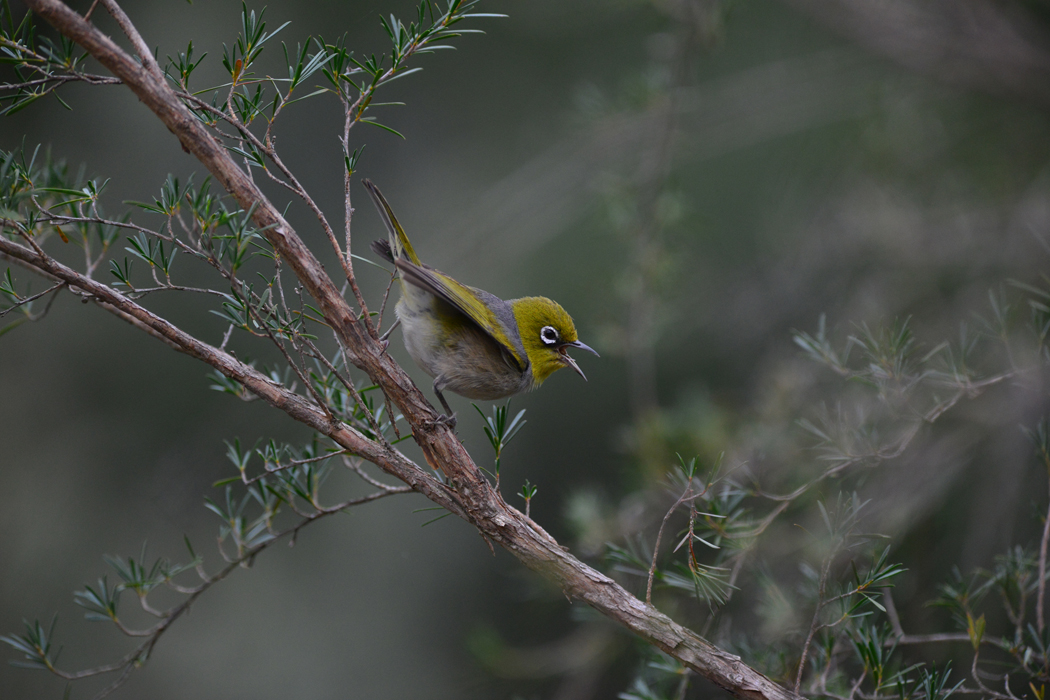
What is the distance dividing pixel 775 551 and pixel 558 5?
3392 mm

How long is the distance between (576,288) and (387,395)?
2914 millimetres

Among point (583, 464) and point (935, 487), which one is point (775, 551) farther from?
point (583, 464)

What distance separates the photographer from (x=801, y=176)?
15.4 feet

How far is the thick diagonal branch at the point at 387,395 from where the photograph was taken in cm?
159

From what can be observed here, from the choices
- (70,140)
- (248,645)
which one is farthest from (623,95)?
(248,645)

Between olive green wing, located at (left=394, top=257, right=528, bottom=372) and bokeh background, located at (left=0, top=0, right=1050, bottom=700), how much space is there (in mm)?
608

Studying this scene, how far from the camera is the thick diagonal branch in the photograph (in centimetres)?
159

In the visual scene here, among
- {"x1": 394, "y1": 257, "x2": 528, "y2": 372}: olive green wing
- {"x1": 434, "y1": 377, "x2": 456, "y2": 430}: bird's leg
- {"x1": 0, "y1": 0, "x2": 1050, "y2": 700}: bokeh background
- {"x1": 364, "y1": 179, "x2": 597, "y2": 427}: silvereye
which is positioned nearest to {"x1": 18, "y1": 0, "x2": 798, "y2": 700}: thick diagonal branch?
{"x1": 434, "y1": 377, "x2": 456, "y2": 430}: bird's leg

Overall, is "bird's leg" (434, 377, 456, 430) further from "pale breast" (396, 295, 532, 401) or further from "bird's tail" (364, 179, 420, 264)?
"bird's tail" (364, 179, 420, 264)

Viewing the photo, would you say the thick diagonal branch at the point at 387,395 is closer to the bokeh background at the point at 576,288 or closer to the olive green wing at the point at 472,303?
the olive green wing at the point at 472,303

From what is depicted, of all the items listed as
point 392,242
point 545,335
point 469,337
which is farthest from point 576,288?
point 392,242

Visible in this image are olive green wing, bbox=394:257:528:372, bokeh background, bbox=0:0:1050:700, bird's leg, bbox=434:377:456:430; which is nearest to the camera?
bird's leg, bbox=434:377:456:430

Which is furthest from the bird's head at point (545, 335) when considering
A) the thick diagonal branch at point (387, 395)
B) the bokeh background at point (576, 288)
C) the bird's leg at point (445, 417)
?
the thick diagonal branch at point (387, 395)

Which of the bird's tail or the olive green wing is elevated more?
the bird's tail
